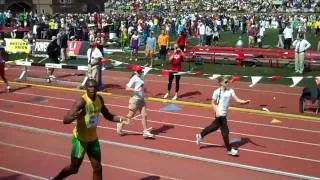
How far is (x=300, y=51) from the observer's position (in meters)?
21.3

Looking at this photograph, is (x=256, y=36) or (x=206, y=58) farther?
(x=256, y=36)

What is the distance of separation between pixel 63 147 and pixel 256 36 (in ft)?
75.2

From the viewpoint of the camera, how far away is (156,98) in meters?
17.1

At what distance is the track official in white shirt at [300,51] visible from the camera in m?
21.2

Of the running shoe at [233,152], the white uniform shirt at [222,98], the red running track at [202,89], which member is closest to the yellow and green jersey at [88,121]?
the white uniform shirt at [222,98]

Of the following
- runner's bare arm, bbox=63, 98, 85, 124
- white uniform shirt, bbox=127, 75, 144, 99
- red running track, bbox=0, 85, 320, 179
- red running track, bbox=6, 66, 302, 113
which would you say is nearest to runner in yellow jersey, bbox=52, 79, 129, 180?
runner's bare arm, bbox=63, 98, 85, 124

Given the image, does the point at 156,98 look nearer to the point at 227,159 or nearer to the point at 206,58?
the point at 227,159

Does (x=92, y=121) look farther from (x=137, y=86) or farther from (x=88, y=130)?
(x=137, y=86)

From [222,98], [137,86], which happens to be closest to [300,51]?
[137,86]

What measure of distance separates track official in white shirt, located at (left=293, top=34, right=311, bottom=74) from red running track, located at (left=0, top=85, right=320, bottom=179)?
7624mm

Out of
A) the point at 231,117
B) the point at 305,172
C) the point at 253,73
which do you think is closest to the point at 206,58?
the point at 253,73

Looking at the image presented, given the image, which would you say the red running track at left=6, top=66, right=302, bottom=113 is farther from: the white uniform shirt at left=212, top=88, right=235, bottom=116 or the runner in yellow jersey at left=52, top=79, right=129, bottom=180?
the runner in yellow jersey at left=52, top=79, right=129, bottom=180

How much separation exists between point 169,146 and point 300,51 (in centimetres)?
1169

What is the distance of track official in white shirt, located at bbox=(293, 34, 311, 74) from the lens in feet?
69.4
